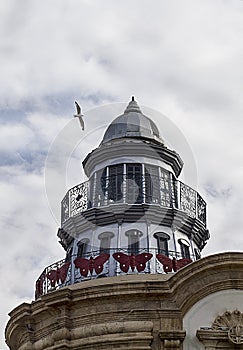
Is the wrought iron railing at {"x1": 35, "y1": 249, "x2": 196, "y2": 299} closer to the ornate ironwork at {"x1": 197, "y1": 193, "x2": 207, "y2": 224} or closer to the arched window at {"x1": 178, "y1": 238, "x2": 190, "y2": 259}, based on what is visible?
the arched window at {"x1": 178, "y1": 238, "x2": 190, "y2": 259}

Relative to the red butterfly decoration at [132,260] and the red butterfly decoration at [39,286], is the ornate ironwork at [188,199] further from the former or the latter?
the red butterfly decoration at [39,286]

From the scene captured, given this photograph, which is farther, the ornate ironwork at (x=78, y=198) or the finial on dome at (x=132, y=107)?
the finial on dome at (x=132, y=107)

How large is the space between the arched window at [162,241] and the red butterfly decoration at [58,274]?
14.0 ft

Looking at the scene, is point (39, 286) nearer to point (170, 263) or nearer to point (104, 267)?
point (104, 267)

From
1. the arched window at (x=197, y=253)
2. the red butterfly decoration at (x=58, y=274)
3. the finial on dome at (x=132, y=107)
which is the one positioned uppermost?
the finial on dome at (x=132, y=107)

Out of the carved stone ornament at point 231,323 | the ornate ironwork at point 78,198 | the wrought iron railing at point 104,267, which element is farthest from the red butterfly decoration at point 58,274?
the carved stone ornament at point 231,323

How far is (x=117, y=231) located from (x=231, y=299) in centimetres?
759

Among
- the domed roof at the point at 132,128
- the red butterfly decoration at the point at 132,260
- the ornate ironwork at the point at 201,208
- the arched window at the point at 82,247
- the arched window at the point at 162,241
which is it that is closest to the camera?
the red butterfly decoration at the point at 132,260

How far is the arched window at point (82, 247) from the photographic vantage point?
36034mm

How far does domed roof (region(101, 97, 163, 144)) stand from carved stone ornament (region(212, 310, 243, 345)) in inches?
475

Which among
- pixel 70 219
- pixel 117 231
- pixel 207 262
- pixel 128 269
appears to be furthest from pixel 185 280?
pixel 70 219

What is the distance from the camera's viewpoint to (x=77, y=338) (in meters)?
29.7

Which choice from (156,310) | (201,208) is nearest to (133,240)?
(201,208)

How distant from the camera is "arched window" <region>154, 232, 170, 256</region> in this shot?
1403 inches
